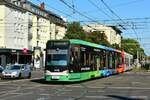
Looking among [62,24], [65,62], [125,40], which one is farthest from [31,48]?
[125,40]

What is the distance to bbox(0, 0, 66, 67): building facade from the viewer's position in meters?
78.2

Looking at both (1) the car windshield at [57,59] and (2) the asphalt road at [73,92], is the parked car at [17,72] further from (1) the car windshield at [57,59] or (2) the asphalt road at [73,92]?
(2) the asphalt road at [73,92]

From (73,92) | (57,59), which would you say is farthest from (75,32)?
(73,92)

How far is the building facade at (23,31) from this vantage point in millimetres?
78250

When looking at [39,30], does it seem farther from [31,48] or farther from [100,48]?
[100,48]

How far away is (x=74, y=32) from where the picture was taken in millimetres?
92188

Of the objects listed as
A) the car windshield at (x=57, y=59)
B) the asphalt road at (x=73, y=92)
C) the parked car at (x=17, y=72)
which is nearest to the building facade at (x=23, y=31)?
the parked car at (x=17, y=72)

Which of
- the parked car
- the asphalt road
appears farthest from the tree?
the asphalt road

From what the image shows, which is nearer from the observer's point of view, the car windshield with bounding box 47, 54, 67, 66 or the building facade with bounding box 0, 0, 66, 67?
the car windshield with bounding box 47, 54, 67, 66

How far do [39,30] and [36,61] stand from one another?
269 inches

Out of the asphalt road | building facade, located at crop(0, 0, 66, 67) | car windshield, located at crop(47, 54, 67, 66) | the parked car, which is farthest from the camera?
building facade, located at crop(0, 0, 66, 67)

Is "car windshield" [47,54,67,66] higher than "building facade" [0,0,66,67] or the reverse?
the reverse

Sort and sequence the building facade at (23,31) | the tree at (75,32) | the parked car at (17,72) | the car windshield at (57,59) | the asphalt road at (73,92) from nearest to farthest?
the asphalt road at (73,92) → the car windshield at (57,59) → the parked car at (17,72) → the building facade at (23,31) → the tree at (75,32)

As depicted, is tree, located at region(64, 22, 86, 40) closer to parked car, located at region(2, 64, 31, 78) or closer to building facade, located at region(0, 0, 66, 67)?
building facade, located at region(0, 0, 66, 67)
